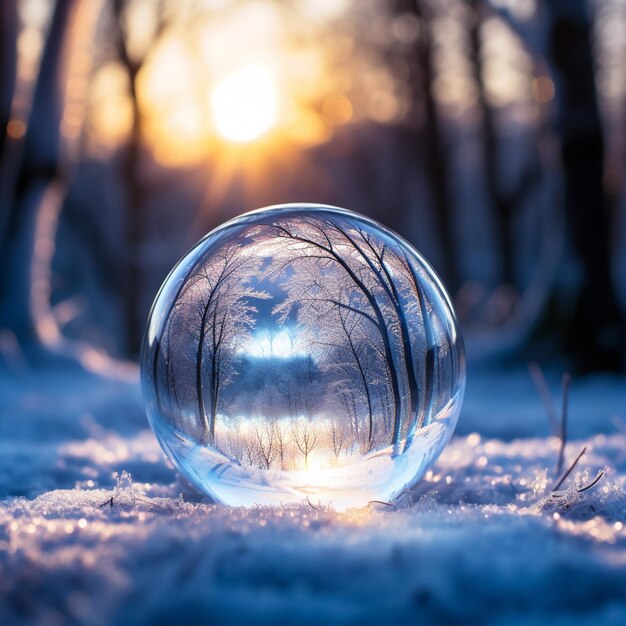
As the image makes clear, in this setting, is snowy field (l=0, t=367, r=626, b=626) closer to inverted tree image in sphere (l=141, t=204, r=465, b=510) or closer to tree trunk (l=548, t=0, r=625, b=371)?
inverted tree image in sphere (l=141, t=204, r=465, b=510)

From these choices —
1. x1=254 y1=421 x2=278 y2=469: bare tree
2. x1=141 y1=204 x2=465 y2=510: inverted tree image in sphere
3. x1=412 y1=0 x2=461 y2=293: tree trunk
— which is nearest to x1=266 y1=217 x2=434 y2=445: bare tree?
x1=141 y1=204 x2=465 y2=510: inverted tree image in sphere

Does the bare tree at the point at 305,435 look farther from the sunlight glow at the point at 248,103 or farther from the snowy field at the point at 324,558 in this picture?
the sunlight glow at the point at 248,103

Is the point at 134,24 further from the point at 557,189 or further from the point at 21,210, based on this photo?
the point at 557,189

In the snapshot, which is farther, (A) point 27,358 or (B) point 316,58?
(B) point 316,58

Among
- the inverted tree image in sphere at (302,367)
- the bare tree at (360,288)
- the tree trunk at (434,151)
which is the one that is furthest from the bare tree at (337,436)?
the tree trunk at (434,151)

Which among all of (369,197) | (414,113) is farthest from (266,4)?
(369,197)

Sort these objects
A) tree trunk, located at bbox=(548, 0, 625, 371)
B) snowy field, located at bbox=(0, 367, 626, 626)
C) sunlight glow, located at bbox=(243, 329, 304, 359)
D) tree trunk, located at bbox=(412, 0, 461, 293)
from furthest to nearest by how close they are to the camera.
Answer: tree trunk, located at bbox=(412, 0, 461, 293), tree trunk, located at bbox=(548, 0, 625, 371), sunlight glow, located at bbox=(243, 329, 304, 359), snowy field, located at bbox=(0, 367, 626, 626)

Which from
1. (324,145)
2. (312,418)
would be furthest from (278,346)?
(324,145)
